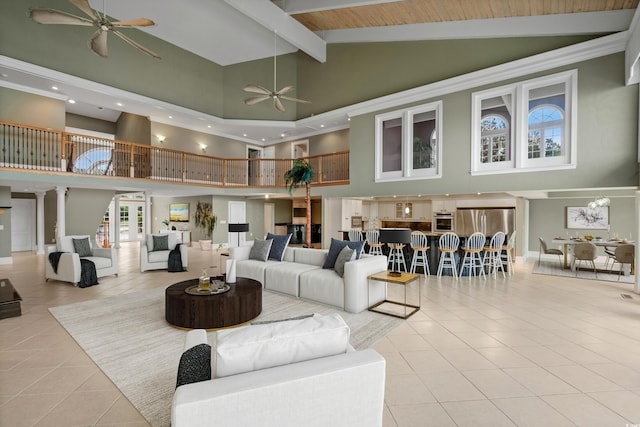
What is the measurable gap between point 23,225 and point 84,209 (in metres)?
→ 3.61

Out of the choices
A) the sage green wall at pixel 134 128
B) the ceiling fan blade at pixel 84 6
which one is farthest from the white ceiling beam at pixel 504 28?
the sage green wall at pixel 134 128

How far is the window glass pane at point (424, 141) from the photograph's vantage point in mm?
7566

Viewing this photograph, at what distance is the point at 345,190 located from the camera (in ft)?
30.3

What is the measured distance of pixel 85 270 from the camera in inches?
228

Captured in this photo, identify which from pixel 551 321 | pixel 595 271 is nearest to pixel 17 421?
pixel 551 321

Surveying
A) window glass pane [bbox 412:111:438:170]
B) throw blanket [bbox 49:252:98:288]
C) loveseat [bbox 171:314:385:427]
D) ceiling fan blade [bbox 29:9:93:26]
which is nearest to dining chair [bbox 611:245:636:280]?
window glass pane [bbox 412:111:438:170]

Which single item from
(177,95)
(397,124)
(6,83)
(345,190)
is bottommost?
(345,190)

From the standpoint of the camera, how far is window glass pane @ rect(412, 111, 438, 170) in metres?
7.57

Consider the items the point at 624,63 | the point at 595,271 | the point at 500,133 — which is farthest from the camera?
the point at 595,271

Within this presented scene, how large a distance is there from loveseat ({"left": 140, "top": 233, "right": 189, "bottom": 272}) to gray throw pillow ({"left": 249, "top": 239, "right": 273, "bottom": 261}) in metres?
2.39

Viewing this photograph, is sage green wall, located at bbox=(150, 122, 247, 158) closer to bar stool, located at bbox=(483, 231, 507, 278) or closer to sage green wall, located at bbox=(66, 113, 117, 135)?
sage green wall, located at bbox=(66, 113, 117, 135)

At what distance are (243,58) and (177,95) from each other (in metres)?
2.86

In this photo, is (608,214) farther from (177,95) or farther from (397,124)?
(177,95)

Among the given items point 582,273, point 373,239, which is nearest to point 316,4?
point 373,239
